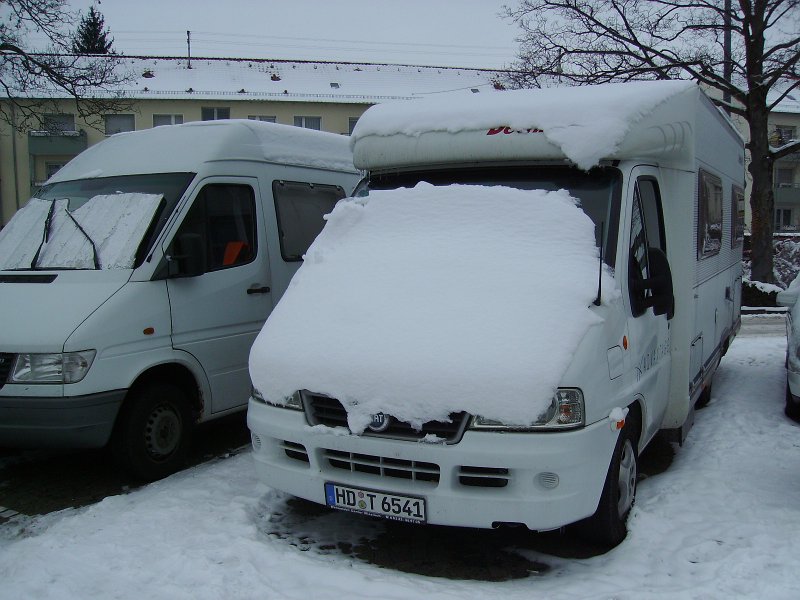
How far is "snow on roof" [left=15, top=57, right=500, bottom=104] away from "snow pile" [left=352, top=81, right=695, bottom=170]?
106ft

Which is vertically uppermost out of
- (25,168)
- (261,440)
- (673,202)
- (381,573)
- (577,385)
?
(25,168)

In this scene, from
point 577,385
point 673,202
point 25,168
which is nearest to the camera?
point 577,385

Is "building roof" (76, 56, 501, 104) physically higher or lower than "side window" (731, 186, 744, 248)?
higher

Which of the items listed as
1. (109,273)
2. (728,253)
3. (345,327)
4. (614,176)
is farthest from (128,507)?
(728,253)

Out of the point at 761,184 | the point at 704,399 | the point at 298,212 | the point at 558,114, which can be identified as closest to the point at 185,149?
the point at 298,212

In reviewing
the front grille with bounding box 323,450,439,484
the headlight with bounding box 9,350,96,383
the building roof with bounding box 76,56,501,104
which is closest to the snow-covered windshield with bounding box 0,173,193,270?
the headlight with bounding box 9,350,96,383

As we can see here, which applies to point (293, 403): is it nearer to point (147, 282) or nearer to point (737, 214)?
point (147, 282)

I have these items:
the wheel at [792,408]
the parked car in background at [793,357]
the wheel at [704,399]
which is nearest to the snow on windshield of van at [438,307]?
the parked car in background at [793,357]

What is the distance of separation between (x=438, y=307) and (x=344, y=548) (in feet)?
5.09

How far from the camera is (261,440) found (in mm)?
4430

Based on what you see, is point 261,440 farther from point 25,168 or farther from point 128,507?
point 25,168

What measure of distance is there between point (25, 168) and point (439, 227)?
38.9m

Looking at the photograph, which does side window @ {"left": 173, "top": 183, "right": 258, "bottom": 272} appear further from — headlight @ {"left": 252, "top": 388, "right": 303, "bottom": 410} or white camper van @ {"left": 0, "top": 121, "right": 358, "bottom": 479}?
headlight @ {"left": 252, "top": 388, "right": 303, "bottom": 410}

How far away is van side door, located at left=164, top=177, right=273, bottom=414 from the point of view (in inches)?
233
